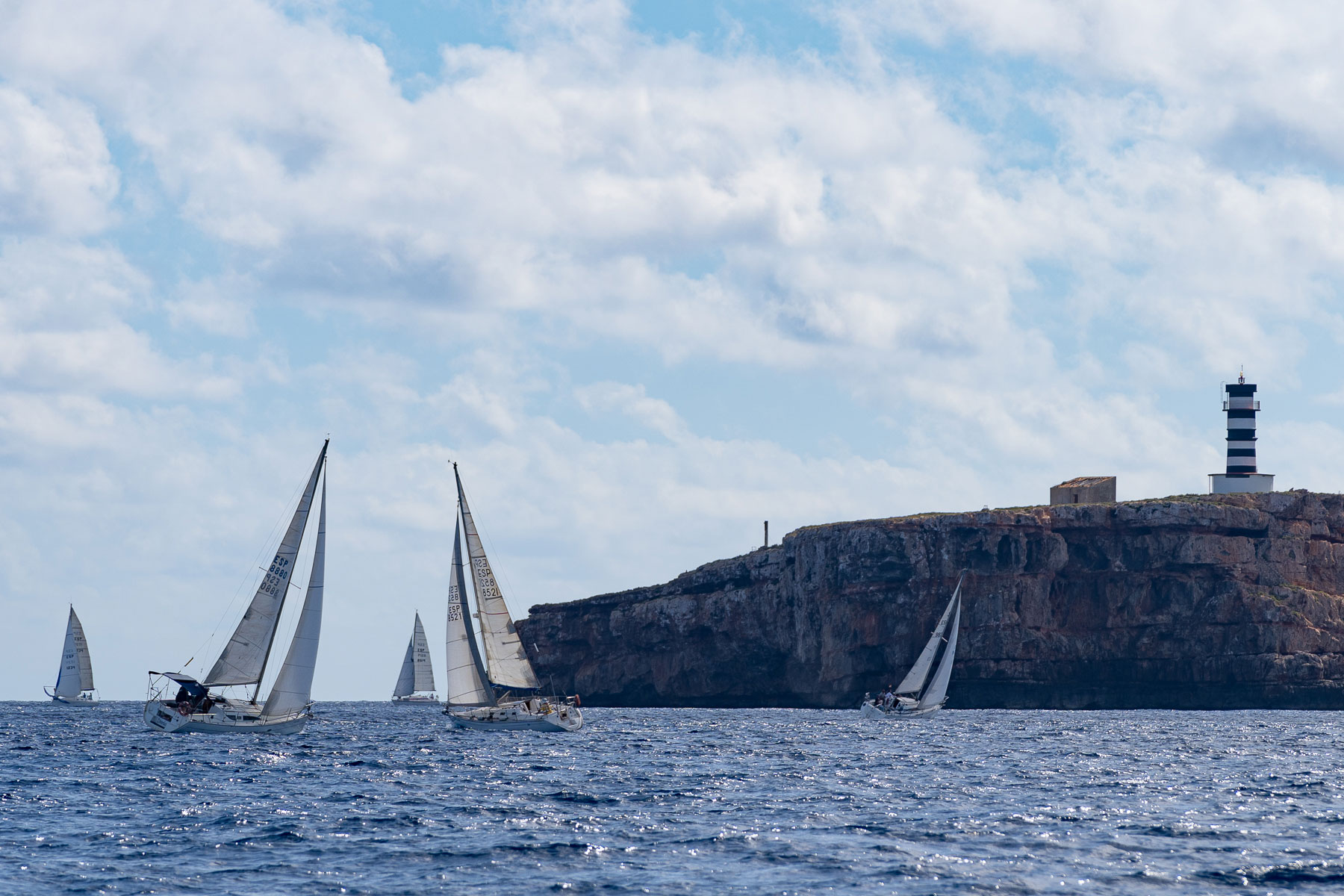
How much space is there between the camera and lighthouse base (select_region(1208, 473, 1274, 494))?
123688mm

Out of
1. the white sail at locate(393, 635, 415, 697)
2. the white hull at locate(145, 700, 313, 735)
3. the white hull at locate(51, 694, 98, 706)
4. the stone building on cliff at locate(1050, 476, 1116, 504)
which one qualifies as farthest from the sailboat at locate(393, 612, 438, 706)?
the white hull at locate(145, 700, 313, 735)

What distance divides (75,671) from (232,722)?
91578 mm

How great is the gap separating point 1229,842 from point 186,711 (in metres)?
47.7

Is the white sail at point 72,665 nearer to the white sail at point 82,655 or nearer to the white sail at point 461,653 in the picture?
the white sail at point 82,655

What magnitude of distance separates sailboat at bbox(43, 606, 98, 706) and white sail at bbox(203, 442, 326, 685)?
90338mm

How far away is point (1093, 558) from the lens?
371 feet

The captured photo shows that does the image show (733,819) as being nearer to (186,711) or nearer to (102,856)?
(102,856)

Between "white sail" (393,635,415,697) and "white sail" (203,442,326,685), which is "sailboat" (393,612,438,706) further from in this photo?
"white sail" (203,442,326,685)

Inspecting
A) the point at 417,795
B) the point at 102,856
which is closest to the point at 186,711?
the point at 417,795

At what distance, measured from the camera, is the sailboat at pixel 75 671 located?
469 feet

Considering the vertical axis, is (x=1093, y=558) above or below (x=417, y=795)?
above

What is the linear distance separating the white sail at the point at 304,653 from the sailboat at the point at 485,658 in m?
8.01

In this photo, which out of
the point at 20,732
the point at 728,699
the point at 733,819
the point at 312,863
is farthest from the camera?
the point at 728,699

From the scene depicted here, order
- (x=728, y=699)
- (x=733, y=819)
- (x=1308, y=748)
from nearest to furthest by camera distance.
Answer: (x=733, y=819)
(x=1308, y=748)
(x=728, y=699)
